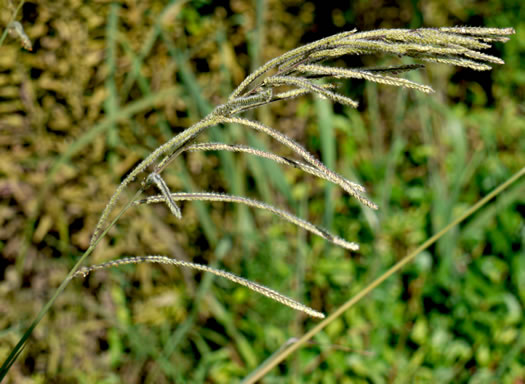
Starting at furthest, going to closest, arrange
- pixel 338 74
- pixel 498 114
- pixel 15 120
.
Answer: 1. pixel 498 114
2. pixel 15 120
3. pixel 338 74

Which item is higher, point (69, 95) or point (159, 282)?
point (69, 95)

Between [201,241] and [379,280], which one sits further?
[201,241]

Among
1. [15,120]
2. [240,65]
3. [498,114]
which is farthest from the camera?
[498,114]

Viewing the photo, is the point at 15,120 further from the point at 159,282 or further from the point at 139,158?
the point at 159,282

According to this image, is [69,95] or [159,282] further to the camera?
[159,282]

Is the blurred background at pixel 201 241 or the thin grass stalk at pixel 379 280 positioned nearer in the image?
the thin grass stalk at pixel 379 280

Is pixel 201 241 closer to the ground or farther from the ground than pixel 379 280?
closer to the ground

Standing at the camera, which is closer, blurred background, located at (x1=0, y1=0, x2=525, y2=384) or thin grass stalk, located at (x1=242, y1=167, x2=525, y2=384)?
thin grass stalk, located at (x1=242, y1=167, x2=525, y2=384)

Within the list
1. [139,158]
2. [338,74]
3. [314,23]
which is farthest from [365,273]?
[338,74]
